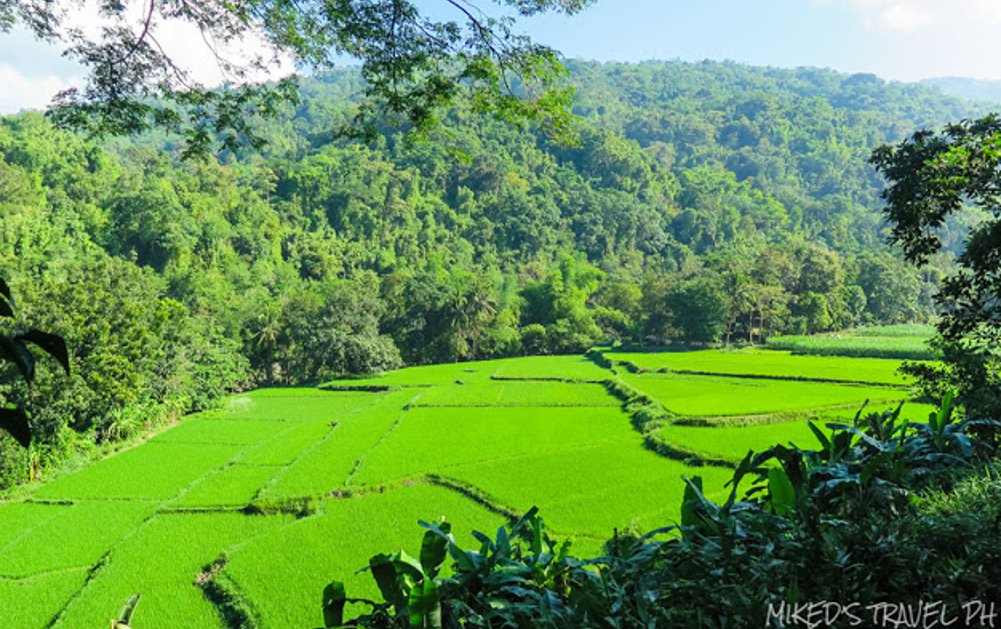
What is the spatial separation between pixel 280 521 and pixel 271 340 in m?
22.7

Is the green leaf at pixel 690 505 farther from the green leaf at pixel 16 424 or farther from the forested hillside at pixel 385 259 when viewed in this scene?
the forested hillside at pixel 385 259

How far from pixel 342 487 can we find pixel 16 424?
12.4 meters

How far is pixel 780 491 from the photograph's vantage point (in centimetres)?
227

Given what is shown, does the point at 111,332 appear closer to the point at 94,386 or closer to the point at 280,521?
the point at 94,386

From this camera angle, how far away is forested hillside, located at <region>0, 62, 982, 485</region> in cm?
1891

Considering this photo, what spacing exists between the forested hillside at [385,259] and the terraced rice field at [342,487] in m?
3.51

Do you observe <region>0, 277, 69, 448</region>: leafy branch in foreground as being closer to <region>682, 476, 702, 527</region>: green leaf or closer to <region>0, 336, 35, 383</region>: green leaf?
<region>0, 336, 35, 383</region>: green leaf

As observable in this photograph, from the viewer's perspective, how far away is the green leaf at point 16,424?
1221 millimetres

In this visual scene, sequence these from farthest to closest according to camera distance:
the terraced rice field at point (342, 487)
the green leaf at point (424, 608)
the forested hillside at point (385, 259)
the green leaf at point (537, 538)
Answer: the forested hillside at point (385, 259)
the terraced rice field at point (342, 487)
the green leaf at point (537, 538)
the green leaf at point (424, 608)

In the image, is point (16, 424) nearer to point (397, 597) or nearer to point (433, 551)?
point (397, 597)

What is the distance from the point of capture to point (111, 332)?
18.4 metres

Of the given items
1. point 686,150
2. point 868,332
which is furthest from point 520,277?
point 686,150

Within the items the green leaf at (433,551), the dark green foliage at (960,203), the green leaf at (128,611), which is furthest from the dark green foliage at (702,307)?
the green leaf at (128,611)

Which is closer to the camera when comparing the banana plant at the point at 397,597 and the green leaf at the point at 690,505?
the banana plant at the point at 397,597
